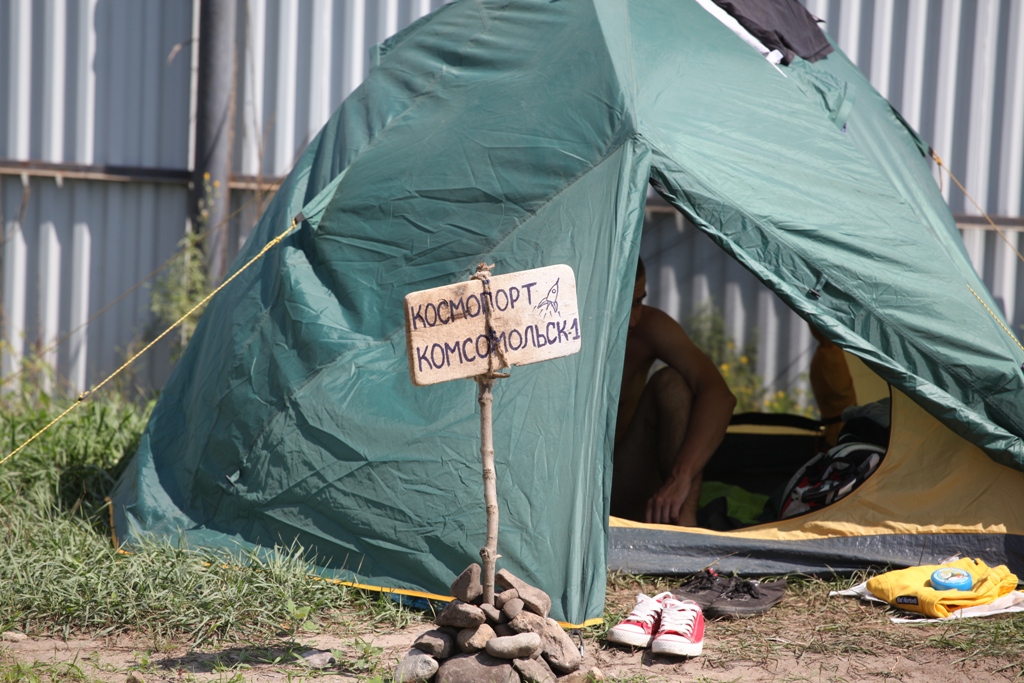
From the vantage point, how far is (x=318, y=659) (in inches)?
86.0

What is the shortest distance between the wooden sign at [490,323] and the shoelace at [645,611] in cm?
78

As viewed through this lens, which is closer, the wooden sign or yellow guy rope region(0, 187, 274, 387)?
the wooden sign

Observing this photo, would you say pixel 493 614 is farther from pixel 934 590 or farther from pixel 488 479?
pixel 934 590

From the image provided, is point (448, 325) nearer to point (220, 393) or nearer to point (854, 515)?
point (220, 393)

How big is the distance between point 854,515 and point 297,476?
5.29 feet

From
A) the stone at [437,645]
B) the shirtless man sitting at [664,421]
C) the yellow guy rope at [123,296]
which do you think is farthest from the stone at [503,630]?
the yellow guy rope at [123,296]

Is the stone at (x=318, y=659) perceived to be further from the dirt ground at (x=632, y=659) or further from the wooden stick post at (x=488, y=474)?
the wooden stick post at (x=488, y=474)

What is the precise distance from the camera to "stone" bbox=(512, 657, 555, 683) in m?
Result: 1.95

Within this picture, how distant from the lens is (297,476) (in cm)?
260

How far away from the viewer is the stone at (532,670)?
195cm

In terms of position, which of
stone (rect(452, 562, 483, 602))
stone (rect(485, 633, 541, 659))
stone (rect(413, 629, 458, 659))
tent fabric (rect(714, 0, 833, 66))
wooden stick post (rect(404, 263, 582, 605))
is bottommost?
stone (rect(413, 629, 458, 659))

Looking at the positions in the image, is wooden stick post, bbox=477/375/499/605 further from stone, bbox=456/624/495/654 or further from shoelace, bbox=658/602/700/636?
shoelace, bbox=658/602/700/636

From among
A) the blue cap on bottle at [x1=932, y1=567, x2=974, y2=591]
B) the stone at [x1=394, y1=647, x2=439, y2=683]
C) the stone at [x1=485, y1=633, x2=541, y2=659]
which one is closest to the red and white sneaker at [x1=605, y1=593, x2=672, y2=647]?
the stone at [x1=485, y1=633, x2=541, y2=659]

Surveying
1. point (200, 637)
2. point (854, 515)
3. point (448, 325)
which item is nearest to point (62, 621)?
point (200, 637)
